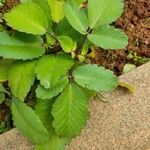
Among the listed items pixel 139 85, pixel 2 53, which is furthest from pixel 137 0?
pixel 2 53

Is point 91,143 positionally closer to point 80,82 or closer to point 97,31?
point 80,82

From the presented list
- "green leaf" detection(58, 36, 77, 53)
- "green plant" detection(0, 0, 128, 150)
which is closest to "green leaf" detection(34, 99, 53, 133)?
"green plant" detection(0, 0, 128, 150)

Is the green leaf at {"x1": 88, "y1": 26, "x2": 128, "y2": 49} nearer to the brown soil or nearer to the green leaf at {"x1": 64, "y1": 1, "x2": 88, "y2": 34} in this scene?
the green leaf at {"x1": 64, "y1": 1, "x2": 88, "y2": 34}

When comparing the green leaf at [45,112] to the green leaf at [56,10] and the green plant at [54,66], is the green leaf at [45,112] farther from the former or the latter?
the green leaf at [56,10]

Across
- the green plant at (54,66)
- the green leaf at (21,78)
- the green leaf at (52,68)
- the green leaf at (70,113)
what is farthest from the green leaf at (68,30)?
the green leaf at (70,113)

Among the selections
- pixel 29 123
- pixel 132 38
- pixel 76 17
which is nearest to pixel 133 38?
pixel 132 38

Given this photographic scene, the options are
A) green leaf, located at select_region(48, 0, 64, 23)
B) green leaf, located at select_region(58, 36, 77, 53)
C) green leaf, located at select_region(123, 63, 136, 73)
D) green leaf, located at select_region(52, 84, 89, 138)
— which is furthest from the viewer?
green leaf, located at select_region(123, 63, 136, 73)
